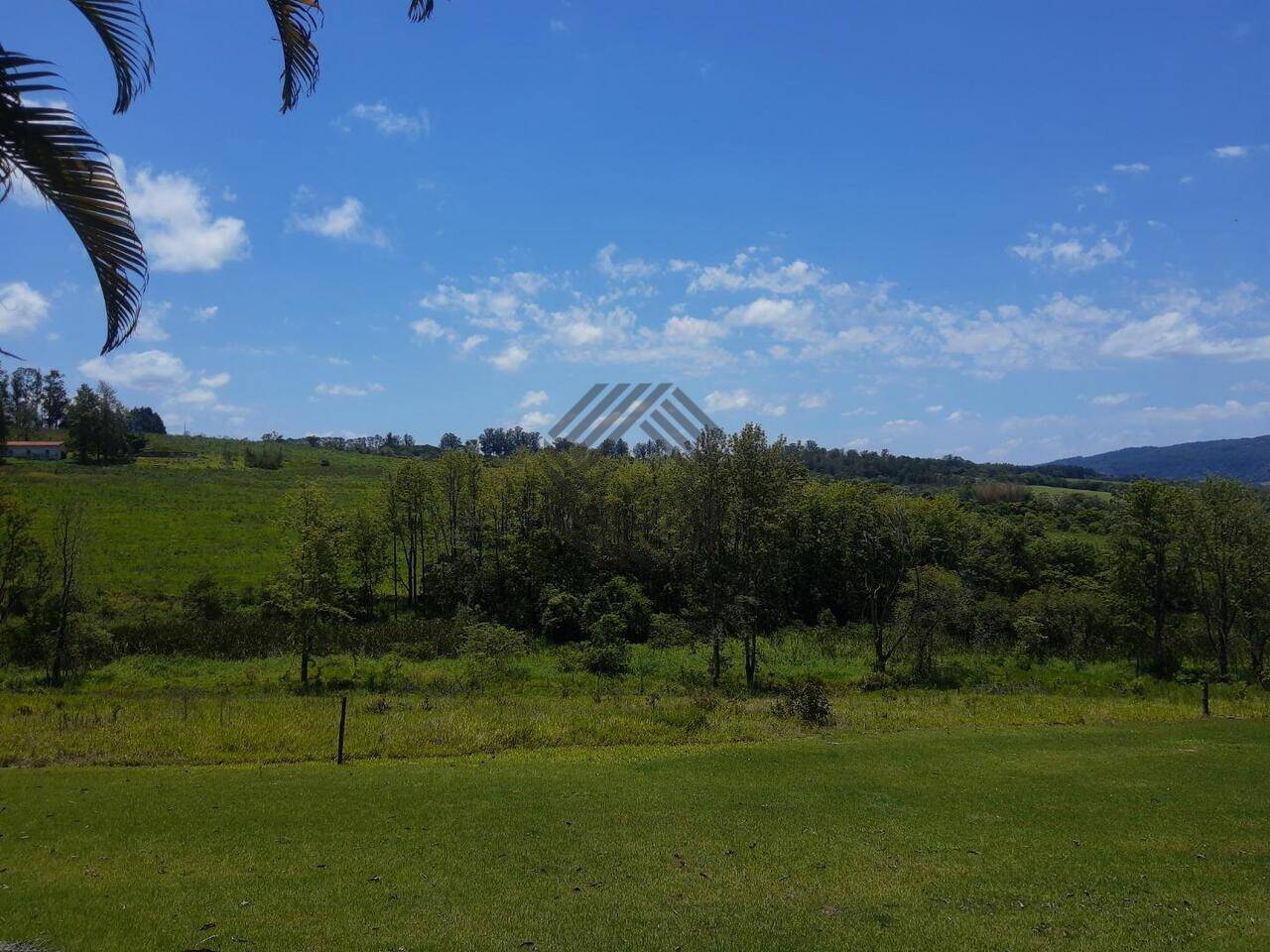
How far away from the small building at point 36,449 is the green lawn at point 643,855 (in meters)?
98.6

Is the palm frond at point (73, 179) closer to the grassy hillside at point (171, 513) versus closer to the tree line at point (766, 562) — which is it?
the tree line at point (766, 562)

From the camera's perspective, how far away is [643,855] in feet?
35.6

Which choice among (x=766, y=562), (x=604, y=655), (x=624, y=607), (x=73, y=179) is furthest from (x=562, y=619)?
(x=73, y=179)

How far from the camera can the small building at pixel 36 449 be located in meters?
90.2

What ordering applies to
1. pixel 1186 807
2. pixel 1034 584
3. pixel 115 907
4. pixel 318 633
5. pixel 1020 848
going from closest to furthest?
pixel 115 907 → pixel 1020 848 → pixel 1186 807 → pixel 318 633 → pixel 1034 584

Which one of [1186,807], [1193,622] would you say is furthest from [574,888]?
[1193,622]

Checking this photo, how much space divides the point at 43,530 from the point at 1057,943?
6491cm

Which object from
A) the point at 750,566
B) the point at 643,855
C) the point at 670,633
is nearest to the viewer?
the point at 643,855

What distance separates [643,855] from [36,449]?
114 metres

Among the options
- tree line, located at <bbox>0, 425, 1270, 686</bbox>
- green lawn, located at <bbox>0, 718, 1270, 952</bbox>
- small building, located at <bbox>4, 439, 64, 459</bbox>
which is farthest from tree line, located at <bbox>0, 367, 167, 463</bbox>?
green lawn, located at <bbox>0, 718, 1270, 952</bbox>

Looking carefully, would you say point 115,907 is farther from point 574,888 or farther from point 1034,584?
point 1034,584

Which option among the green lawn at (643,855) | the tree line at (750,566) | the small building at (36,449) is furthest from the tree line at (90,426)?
the green lawn at (643,855)

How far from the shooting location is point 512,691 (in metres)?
29.9

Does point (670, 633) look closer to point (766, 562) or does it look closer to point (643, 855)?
point (766, 562)
